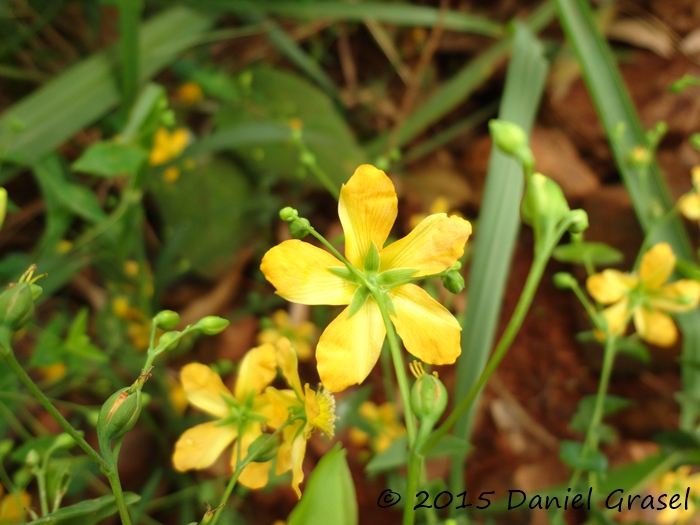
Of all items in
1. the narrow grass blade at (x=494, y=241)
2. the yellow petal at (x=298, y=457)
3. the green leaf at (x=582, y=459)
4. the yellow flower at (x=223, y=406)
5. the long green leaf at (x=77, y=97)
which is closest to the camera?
the yellow petal at (x=298, y=457)

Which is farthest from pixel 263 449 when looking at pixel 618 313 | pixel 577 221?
pixel 618 313

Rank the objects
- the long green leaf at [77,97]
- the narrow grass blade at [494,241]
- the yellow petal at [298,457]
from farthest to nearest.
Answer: the long green leaf at [77,97], the narrow grass blade at [494,241], the yellow petal at [298,457]

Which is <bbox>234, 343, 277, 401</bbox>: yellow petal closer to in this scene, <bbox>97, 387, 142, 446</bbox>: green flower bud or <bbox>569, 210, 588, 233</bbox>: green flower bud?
<bbox>97, 387, 142, 446</bbox>: green flower bud

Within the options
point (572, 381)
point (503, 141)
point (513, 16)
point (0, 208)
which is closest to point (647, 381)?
point (572, 381)

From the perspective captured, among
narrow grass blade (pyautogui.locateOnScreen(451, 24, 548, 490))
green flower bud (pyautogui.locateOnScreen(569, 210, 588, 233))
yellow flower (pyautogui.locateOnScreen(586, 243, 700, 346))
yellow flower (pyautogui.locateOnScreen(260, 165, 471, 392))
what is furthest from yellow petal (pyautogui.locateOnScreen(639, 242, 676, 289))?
yellow flower (pyautogui.locateOnScreen(260, 165, 471, 392))

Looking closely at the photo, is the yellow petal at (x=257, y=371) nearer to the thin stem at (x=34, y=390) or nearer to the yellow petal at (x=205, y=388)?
the yellow petal at (x=205, y=388)

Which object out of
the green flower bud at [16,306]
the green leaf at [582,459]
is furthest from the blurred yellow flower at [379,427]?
the green flower bud at [16,306]
